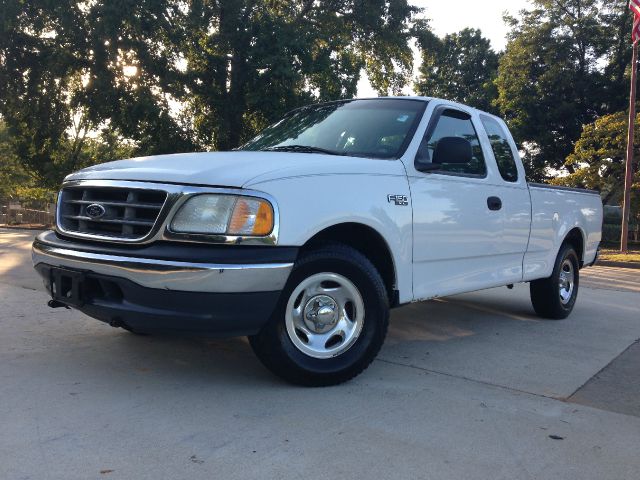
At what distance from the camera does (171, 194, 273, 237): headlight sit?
3.41m

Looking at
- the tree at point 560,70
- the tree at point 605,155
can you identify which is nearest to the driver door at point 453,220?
the tree at point 605,155

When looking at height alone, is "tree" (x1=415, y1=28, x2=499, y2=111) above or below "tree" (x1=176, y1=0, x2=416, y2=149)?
above

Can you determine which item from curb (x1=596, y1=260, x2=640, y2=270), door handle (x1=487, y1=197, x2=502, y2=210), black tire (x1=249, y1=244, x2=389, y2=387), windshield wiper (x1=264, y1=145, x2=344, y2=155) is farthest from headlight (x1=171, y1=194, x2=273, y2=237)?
curb (x1=596, y1=260, x2=640, y2=270)

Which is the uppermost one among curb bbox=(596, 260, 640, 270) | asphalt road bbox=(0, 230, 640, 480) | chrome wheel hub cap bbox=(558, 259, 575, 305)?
chrome wheel hub cap bbox=(558, 259, 575, 305)

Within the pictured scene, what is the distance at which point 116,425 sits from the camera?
10.4 ft

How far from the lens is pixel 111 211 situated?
12.3 feet

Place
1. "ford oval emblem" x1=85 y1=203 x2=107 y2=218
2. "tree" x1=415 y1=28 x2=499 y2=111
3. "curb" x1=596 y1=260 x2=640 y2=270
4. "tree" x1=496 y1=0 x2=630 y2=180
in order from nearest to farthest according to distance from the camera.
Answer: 1. "ford oval emblem" x1=85 y1=203 x2=107 y2=218
2. "curb" x1=596 y1=260 x2=640 y2=270
3. "tree" x1=496 y1=0 x2=630 y2=180
4. "tree" x1=415 y1=28 x2=499 y2=111

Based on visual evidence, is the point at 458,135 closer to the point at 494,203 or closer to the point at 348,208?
the point at 494,203

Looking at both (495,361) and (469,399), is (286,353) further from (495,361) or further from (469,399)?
(495,361)

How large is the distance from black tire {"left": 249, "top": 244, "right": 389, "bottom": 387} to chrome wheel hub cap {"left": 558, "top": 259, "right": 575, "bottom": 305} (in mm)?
3470

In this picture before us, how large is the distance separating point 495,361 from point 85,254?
9.92 ft

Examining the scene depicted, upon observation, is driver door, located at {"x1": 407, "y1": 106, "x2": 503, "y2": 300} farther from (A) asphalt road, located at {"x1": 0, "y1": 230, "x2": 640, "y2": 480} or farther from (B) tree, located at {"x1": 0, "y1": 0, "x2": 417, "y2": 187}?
(B) tree, located at {"x1": 0, "y1": 0, "x2": 417, "y2": 187}

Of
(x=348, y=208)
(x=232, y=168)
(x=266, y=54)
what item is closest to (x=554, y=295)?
(x=348, y=208)

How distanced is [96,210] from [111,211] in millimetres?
110
